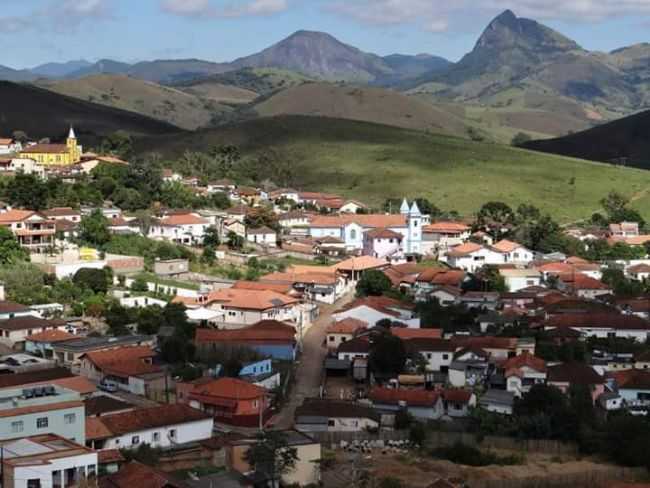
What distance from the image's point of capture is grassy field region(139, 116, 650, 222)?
68938mm

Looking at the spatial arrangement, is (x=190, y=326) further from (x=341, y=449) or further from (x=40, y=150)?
(x=40, y=150)

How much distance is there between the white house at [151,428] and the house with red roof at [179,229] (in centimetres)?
2199

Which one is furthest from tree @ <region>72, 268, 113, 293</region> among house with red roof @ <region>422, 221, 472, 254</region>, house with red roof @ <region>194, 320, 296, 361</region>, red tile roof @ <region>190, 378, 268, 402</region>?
house with red roof @ <region>422, 221, 472, 254</region>

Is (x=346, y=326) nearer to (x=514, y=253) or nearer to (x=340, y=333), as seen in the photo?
(x=340, y=333)

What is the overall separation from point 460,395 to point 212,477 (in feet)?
25.8

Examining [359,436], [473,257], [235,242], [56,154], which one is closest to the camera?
[359,436]

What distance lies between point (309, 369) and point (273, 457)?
375 inches

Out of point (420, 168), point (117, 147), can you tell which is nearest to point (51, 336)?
point (117, 147)

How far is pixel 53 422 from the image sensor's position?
68.9 feet

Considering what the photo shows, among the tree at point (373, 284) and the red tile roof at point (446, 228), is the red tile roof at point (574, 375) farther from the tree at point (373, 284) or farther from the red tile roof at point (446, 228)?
the red tile roof at point (446, 228)

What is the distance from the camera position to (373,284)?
3928 cm

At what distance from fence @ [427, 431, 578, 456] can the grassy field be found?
38951 mm

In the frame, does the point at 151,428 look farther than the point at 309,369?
No

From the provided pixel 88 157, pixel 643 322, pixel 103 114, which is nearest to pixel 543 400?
pixel 643 322
